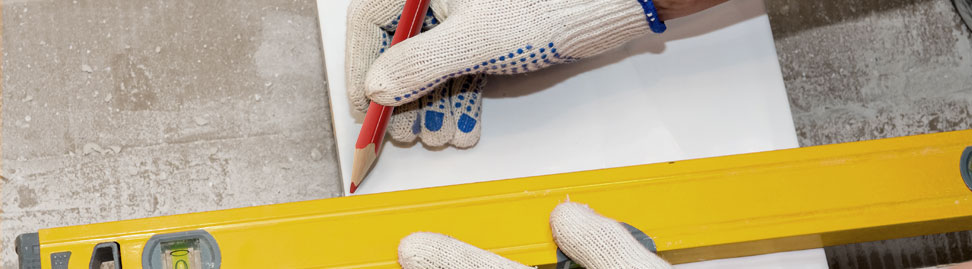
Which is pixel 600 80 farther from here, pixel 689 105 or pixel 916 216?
pixel 916 216

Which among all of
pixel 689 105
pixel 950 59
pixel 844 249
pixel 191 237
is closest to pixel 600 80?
pixel 689 105

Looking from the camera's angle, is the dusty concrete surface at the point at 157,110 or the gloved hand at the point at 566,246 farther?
the dusty concrete surface at the point at 157,110

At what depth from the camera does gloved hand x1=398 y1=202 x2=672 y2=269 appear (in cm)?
108

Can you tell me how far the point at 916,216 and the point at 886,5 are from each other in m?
0.92

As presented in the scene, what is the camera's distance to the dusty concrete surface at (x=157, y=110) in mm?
1749

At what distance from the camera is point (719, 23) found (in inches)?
54.4

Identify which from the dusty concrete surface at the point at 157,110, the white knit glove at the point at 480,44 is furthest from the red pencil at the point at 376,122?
the dusty concrete surface at the point at 157,110

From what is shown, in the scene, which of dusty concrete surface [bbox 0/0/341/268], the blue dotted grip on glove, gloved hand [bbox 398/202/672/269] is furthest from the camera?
dusty concrete surface [bbox 0/0/341/268]

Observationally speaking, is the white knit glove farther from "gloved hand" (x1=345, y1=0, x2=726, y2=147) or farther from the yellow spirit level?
the yellow spirit level

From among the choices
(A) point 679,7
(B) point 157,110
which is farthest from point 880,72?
(B) point 157,110

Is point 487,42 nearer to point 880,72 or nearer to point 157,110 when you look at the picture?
point 157,110

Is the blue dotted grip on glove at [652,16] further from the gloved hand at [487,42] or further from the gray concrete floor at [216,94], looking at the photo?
the gray concrete floor at [216,94]

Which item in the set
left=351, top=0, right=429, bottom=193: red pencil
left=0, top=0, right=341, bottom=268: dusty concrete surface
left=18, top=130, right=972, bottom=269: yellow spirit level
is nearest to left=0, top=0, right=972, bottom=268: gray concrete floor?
left=0, top=0, right=341, bottom=268: dusty concrete surface

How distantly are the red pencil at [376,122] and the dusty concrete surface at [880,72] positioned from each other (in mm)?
1007
